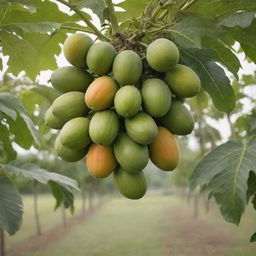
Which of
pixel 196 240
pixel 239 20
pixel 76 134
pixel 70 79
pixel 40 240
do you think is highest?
pixel 239 20

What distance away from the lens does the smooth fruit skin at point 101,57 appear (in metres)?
1.46

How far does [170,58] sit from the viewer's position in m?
1.43

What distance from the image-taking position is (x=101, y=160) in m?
1.45

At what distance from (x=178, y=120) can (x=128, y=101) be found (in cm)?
25

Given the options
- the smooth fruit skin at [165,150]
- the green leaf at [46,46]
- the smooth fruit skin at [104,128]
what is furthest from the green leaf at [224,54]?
the green leaf at [46,46]

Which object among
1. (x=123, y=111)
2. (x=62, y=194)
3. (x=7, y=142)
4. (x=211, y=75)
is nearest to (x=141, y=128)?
(x=123, y=111)

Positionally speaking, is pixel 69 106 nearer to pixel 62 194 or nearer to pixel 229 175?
pixel 229 175

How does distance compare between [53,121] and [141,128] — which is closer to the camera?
[141,128]

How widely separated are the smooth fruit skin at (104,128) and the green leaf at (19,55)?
983 mm

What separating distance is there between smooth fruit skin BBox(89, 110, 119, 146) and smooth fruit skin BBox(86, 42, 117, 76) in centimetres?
19

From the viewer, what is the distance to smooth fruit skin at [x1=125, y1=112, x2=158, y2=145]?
1.34 metres

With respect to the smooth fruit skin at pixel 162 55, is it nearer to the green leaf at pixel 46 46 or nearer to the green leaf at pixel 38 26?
the green leaf at pixel 38 26

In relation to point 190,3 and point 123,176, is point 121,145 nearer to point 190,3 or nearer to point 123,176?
point 123,176

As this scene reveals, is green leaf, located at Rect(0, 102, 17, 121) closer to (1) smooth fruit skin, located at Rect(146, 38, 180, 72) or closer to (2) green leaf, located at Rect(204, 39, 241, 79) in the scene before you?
(1) smooth fruit skin, located at Rect(146, 38, 180, 72)
